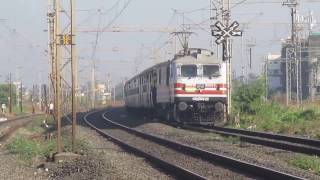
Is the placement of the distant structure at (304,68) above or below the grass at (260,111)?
above

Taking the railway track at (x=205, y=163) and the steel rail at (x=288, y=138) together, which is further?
the steel rail at (x=288, y=138)

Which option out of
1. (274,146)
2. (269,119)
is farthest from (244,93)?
(274,146)

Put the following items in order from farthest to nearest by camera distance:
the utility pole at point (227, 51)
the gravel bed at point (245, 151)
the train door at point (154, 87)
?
the train door at point (154, 87) < the utility pole at point (227, 51) < the gravel bed at point (245, 151)

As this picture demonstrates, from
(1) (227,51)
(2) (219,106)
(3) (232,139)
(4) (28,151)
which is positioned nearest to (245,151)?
(3) (232,139)

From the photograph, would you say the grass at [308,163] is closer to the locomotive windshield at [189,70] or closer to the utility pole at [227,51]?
the locomotive windshield at [189,70]

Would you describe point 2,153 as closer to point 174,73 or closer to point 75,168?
point 75,168

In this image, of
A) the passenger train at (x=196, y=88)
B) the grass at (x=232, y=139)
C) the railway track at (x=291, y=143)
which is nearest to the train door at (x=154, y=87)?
the passenger train at (x=196, y=88)

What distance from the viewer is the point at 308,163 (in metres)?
14.8

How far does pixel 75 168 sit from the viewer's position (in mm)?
15586

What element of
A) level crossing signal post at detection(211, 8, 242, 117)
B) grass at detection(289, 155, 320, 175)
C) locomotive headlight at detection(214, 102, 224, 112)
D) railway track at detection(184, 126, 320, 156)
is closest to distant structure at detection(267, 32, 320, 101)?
level crossing signal post at detection(211, 8, 242, 117)

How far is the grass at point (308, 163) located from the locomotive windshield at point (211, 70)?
15938mm

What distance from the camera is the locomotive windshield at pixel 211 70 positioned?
32.0 metres

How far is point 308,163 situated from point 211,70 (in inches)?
692

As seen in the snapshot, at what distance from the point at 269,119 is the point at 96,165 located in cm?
2075
